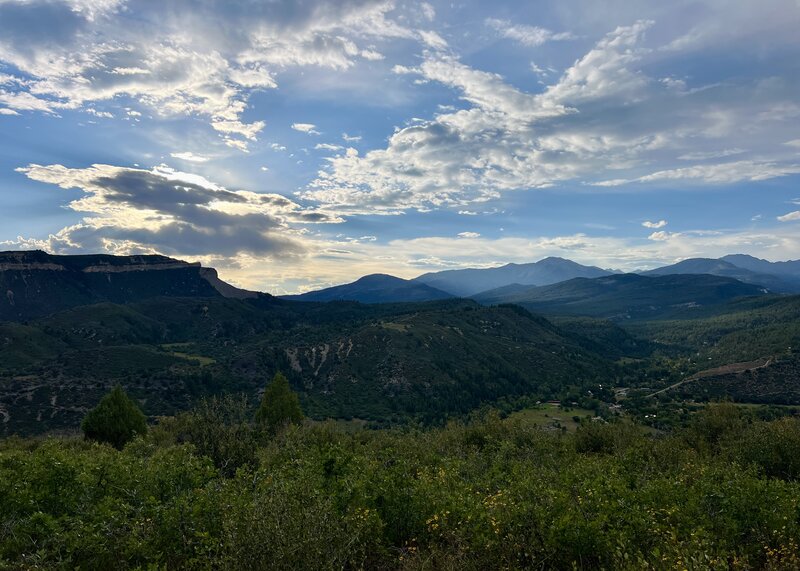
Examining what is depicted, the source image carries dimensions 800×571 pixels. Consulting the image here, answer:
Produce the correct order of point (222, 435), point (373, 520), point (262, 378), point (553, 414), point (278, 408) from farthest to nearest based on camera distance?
point (262, 378) < point (553, 414) < point (278, 408) < point (222, 435) < point (373, 520)

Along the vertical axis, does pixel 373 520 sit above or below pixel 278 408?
above

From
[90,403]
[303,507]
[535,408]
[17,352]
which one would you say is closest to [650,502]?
[303,507]

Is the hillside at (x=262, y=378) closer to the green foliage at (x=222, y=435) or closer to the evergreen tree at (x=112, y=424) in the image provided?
the evergreen tree at (x=112, y=424)

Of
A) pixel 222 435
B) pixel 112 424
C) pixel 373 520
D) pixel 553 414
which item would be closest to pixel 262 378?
pixel 553 414

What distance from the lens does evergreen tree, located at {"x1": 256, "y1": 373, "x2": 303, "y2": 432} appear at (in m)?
54.7

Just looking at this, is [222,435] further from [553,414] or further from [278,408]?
[553,414]

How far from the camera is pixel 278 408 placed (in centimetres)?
5550

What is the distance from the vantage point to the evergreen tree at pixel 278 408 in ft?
180

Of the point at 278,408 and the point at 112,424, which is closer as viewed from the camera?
the point at 112,424

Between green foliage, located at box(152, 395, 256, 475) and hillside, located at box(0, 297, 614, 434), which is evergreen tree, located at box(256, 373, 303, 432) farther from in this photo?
hillside, located at box(0, 297, 614, 434)

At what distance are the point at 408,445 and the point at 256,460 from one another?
41.9ft

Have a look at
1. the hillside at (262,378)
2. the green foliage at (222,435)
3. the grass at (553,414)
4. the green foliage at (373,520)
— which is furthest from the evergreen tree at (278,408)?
the grass at (553,414)

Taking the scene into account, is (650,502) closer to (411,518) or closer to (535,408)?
(411,518)

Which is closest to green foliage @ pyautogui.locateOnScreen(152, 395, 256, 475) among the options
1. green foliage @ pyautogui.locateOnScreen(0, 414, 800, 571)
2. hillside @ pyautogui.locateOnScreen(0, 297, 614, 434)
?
green foliage @ pyautogui.locateOnScreen(0, 414, 800, 571)
